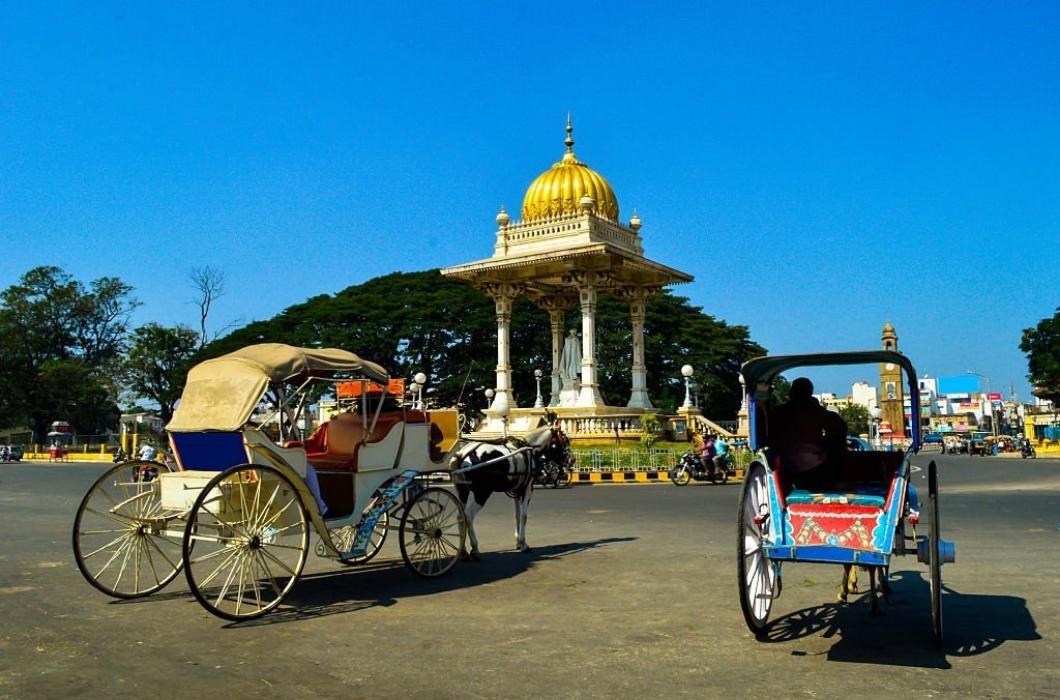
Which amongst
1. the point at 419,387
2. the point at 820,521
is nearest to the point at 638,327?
the point at 419,387

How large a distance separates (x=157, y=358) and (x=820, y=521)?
61278 millimetres

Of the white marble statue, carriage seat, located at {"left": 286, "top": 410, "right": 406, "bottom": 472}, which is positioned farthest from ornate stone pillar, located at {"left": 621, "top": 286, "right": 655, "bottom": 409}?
carriage seat, located at {"left": 286, "top": 410, "right": 406, "bottom": 472}

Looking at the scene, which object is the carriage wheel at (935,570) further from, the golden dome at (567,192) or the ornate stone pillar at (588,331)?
the golden dome at (567,192)

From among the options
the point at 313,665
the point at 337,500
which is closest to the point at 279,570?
the point at 337,500

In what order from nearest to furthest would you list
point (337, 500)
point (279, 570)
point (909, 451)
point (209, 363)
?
point (909, 451) < point (209, 363) < point (337, 500) < point (279, 570)

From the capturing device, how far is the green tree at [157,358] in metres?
60.3

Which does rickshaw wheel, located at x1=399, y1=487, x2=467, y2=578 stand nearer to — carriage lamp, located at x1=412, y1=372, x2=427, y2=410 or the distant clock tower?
carriage lamp, located at x1=412, y1=372, x2=427, y2=410

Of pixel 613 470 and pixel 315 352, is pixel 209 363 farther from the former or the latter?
pixel 613 470

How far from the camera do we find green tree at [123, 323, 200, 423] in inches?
2373

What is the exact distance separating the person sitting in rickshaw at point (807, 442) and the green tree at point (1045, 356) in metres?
68.6

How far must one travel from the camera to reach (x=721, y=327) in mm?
57531

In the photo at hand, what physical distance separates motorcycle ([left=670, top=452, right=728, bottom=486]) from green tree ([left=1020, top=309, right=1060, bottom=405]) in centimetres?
5191

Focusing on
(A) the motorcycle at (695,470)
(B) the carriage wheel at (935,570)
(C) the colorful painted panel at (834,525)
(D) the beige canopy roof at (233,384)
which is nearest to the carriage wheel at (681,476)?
(A) the motorcycle at (695,470)

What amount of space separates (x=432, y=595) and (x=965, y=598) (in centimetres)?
462
